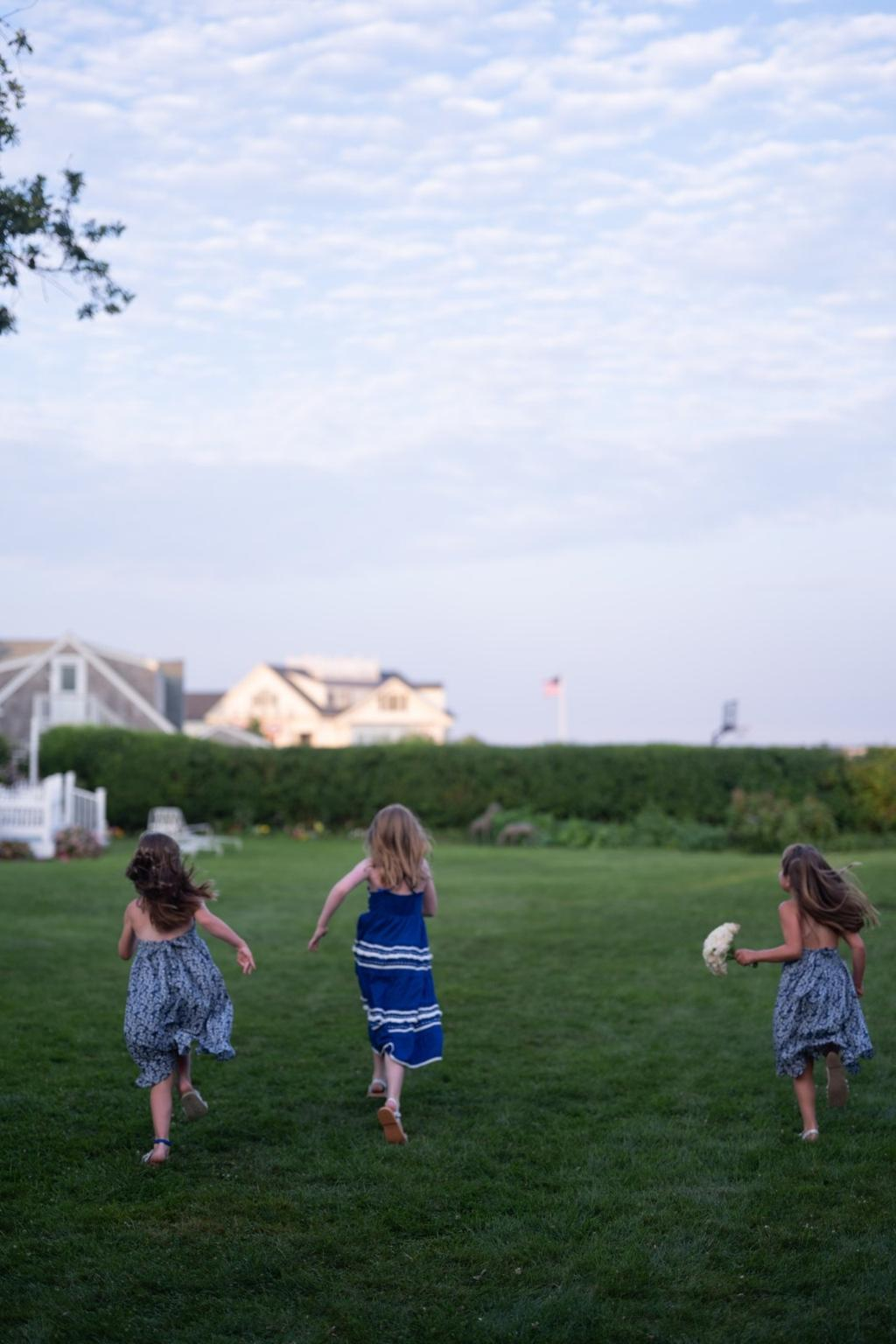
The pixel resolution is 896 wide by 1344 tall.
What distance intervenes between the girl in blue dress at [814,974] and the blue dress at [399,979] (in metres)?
1.52

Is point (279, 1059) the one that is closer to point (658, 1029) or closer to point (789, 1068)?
point (658, 1029)

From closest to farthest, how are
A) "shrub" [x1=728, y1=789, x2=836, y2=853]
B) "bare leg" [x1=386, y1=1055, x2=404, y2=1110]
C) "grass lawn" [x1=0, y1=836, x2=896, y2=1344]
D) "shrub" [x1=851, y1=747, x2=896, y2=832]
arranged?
1. "grass lawn" [x1=0, y1=836, x2=896, y2=1344]
2. "bare leg" [x1=386, y1=1055, x2=404, y2=1110]
3. "shrub" [x1=728, y1=789, x2=836, y2=853]
4. "shrub" [x1=851, y1=747, x2=896, y2=832]

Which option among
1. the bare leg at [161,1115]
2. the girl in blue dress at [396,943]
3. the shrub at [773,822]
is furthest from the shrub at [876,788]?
the bare leg at [161,1115]

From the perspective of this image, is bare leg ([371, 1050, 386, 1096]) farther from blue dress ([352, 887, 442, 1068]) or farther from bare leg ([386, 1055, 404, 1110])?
bare leg ([386, 1055, 404, 1110])

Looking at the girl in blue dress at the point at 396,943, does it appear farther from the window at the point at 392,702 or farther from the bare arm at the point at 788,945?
the window at the point at 392,702

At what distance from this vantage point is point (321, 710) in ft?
259

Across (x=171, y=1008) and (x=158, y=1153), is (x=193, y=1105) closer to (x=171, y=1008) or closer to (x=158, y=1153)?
(x=158, y=1153)

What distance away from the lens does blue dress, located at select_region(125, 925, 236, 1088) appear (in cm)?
579

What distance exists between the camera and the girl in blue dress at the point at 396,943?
6.31 m

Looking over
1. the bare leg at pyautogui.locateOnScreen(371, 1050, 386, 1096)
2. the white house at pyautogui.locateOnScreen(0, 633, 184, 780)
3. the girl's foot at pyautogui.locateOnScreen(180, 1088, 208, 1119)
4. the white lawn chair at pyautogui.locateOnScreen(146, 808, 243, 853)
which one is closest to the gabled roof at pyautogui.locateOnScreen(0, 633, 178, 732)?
the white house at pyautogui.locateOnScreen(0, 633, 184, 780)

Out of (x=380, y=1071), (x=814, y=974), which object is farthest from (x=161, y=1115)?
(x=814, y=974)

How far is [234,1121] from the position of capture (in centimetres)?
631

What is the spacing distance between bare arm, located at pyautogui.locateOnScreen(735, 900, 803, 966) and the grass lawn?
0.82 meters

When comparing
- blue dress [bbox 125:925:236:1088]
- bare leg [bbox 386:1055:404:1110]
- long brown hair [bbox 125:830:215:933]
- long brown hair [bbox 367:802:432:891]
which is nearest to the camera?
blue dress [bbox 125:925:236:1088]
